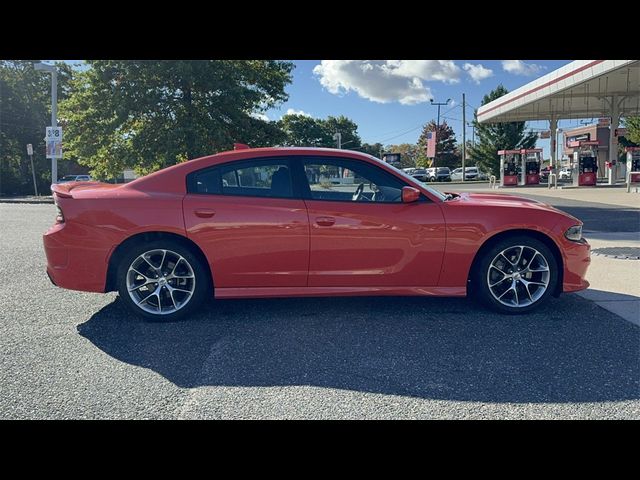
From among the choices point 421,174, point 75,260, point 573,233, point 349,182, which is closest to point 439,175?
point 421,174

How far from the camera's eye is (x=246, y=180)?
4.21 metres

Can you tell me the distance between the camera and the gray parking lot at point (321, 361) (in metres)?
2.69

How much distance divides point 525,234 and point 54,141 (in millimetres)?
19964

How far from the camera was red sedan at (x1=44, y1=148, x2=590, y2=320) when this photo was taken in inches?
158

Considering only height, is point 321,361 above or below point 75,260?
below

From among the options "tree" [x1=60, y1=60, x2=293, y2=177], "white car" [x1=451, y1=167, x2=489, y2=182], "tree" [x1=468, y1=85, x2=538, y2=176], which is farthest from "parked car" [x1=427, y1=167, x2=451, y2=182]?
"tree" [x1=60, y1=60, x2=293, y2=177]

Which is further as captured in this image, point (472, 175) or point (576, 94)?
point (472, 175)

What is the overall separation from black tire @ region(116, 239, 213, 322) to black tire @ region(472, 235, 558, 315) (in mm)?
2528

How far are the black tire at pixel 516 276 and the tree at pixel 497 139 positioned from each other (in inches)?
1547

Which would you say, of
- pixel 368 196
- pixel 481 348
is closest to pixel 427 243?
pixel 368 196

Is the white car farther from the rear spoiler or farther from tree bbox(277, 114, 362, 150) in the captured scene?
the rear spoiler

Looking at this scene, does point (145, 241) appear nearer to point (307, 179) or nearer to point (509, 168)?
point (307, 179)

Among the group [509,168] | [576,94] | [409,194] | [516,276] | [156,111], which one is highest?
[576,94]

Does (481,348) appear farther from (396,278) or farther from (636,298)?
(636,298)
